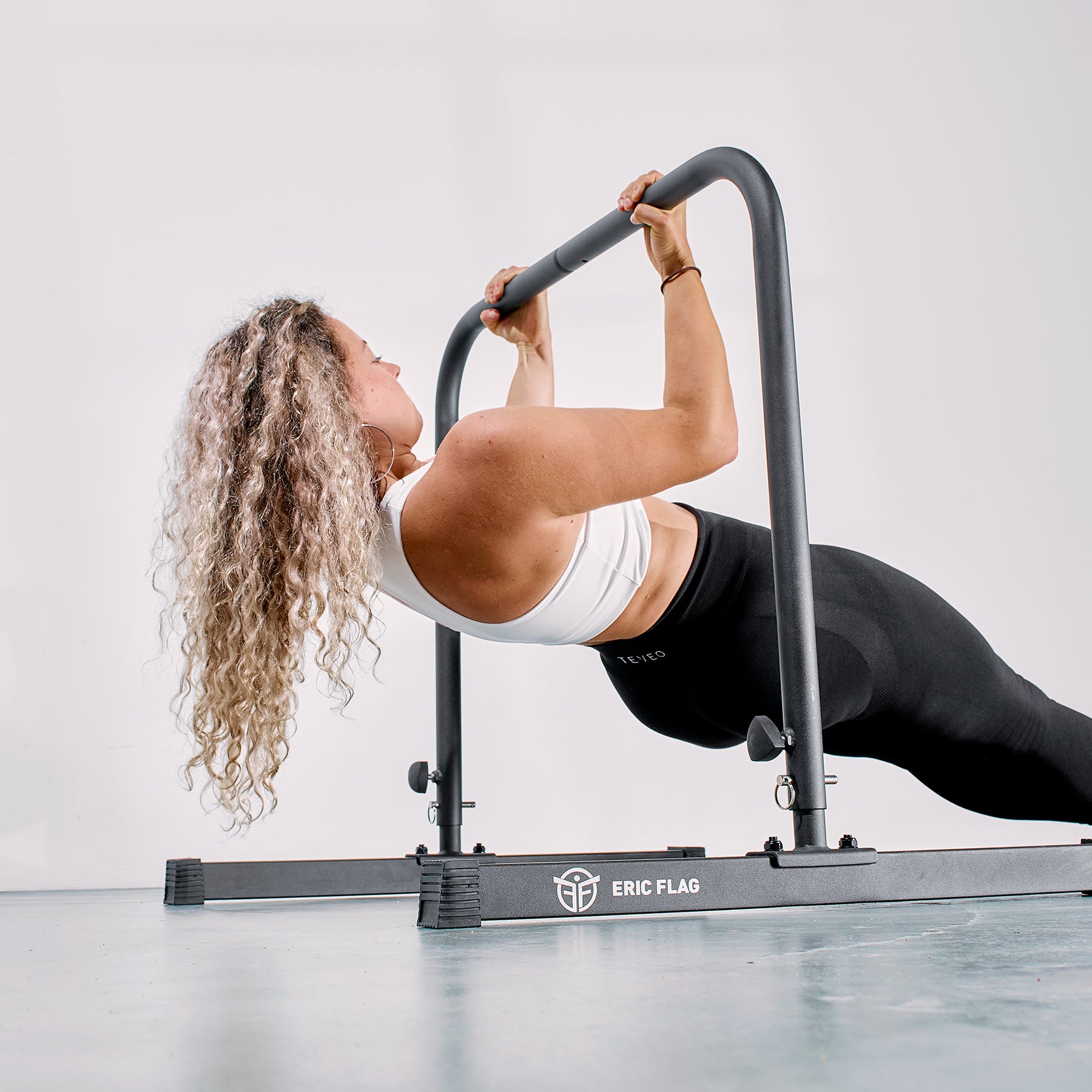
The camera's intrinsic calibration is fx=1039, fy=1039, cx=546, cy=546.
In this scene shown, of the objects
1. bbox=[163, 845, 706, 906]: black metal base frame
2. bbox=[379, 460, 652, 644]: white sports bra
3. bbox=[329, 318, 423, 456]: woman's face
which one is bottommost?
bbox=[163, 845, 706, 906]: black metal base frame

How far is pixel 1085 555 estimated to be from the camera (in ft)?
9.77

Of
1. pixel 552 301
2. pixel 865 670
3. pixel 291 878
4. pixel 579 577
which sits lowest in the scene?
pixel 291 878

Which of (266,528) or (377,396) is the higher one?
(377,396)

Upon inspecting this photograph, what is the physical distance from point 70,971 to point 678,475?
821 mm

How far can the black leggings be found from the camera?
1.39 meters

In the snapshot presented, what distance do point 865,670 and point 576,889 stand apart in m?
0.50

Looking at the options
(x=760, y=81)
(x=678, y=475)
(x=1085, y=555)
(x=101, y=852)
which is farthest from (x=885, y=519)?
(x=101, y=852)

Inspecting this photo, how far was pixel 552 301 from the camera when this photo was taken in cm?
295

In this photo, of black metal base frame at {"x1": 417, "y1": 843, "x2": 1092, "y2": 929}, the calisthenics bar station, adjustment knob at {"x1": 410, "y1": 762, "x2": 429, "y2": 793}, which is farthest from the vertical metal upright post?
black metal base frame at {"x1": 417, "y1": 843, "x2": 1092, "y2": 929}

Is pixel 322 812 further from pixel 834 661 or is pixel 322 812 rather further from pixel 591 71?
pixel 591 71

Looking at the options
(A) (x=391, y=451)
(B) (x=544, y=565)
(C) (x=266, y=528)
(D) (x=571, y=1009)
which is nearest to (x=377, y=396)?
(A) (x=391, y=451)

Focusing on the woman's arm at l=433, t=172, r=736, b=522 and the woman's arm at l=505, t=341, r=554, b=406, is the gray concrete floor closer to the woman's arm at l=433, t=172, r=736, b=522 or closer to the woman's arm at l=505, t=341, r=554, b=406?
the woman's arm at l=433, t=172, r=736, b=522

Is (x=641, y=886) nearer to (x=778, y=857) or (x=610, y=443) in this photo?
(x=778, y=857)

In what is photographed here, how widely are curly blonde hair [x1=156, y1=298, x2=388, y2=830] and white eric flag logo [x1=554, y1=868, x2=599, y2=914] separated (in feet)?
1.22
